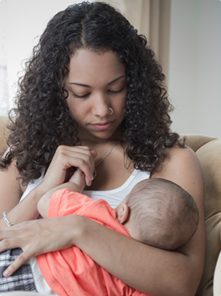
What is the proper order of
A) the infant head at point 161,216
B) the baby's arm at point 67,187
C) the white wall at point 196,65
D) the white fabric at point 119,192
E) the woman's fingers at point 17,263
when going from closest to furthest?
the woman's fingers at point 17,263
the infant head at point 161,216
the baby's arm at point 67,187
the white fabric at point 119,192
the white wall at point 196,65

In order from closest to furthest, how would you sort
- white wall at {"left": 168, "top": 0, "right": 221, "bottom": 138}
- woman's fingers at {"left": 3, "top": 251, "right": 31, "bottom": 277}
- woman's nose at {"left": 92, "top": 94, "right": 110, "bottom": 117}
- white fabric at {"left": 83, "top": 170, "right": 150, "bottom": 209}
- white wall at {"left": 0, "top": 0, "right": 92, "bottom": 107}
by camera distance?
woman's fingers at {"left": 3, "top": 251, "right": 31, "bottom": 277}
woman's nose at {"left": 92, "top": 94, "right": 110, "bottom": 117}
white fabric at {"left": 83, "top": 170, "right": 150, "bottom": 209}
white wall at {"left": 0, "top": 0, "right": 92, "bottom": 107}
white wall at {"left": 168, "top": 0, "right": 221, "bottom": 138}

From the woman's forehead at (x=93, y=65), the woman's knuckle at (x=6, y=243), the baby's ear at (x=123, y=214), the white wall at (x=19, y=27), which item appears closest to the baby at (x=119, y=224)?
the baby's ear at (x=123, y=214)

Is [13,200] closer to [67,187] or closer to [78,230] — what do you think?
[67,187]

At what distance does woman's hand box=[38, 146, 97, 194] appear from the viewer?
128 centimetres

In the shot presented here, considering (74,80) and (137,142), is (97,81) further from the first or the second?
(137,142)

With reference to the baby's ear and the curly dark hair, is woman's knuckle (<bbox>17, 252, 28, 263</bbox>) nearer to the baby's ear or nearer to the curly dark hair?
the baby's ear

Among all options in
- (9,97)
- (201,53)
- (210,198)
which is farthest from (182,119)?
(210,198)

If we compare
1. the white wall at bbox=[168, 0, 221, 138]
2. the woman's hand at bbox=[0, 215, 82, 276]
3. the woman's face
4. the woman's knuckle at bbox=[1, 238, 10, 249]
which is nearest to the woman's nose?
the woman's face

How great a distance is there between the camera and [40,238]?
96 centimetres

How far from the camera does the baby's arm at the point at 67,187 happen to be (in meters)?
1.14

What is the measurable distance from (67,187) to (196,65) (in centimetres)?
283

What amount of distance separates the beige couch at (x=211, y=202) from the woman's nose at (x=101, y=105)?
2.07 ft

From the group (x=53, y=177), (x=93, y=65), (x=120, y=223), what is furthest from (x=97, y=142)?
(x=120, y=223)

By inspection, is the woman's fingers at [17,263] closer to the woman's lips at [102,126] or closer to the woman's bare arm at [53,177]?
the woman's bare arm at [53,177]
